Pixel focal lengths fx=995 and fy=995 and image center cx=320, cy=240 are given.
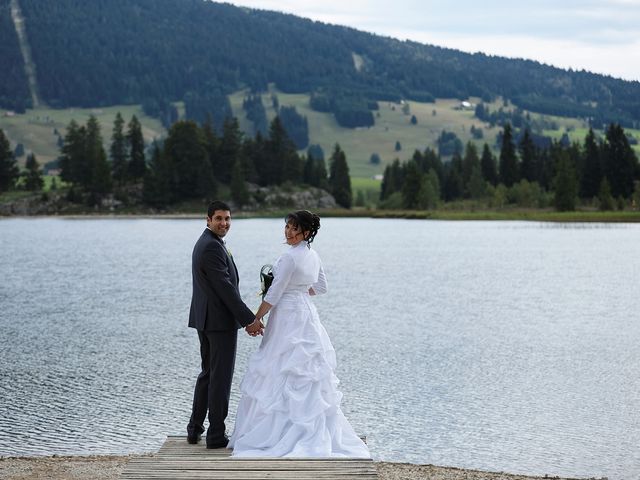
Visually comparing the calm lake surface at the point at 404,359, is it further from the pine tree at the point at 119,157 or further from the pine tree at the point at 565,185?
the pine tree at the point at 119,157

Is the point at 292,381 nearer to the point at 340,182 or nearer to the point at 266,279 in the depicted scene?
the point at 266,279

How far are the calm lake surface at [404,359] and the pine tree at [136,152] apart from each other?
3979 inches

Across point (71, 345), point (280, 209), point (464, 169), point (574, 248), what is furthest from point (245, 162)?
point (71, 345)

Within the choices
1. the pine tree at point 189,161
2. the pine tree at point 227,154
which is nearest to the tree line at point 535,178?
the pine tree at point 227,154

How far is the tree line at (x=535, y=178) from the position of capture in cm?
13550

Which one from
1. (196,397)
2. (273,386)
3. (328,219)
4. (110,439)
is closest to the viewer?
(273,386)

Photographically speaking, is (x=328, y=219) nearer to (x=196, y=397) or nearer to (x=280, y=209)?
(x=280, y=209)

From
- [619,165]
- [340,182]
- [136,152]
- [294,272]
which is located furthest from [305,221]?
[340,182]

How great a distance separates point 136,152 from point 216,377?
520 feet

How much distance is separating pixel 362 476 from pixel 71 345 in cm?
2171

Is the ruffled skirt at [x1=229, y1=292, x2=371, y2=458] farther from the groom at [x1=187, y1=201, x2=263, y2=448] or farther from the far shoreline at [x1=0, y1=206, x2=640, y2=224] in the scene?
the far shoreline at [x1=0, y1=206, x2=640, y2=224]

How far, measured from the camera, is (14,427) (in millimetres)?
18828

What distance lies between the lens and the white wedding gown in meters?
11.8

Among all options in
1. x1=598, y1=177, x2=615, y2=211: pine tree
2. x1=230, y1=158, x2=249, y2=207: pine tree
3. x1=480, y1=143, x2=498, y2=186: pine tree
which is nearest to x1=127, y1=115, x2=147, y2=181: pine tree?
x1=230, y1=158, x2=249, y2=207: pine tree
